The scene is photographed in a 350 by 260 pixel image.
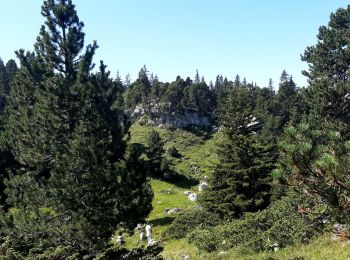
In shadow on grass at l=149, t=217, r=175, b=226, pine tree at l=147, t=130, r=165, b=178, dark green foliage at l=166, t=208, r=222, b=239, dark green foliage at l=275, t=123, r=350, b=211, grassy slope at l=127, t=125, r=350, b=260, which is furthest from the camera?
pine tree at l=147, t=130, r=165, b=178

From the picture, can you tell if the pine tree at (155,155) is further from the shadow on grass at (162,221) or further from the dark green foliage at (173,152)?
the shadow on grass at (162,221)

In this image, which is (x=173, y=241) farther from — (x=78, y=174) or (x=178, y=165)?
(x=178, y=165)

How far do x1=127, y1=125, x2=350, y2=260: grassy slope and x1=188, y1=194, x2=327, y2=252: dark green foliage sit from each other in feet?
2.39

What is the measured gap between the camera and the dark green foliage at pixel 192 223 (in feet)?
96.0

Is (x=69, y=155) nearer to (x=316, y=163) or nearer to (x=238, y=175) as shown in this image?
(x=316, y=163)

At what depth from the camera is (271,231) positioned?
18.1m

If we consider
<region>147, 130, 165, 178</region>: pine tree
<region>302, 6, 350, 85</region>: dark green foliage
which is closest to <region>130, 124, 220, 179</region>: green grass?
<region>147, 130, 165, 178</region>: pine tree

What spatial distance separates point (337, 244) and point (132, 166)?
30.4ft

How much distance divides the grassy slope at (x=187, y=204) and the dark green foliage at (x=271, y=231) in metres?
0.73

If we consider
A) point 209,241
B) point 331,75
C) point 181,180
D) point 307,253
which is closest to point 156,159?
point 181,180

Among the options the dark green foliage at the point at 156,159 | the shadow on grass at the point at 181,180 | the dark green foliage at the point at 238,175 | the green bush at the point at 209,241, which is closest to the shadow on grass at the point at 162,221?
the dark green foliage at the point at 238,175

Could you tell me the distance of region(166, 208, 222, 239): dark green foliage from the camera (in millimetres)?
29250

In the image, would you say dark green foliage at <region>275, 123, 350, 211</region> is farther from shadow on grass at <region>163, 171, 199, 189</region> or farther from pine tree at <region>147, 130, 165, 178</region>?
pine tree at <region>147, 130, 165, 178</region>

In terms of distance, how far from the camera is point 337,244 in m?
15.0
